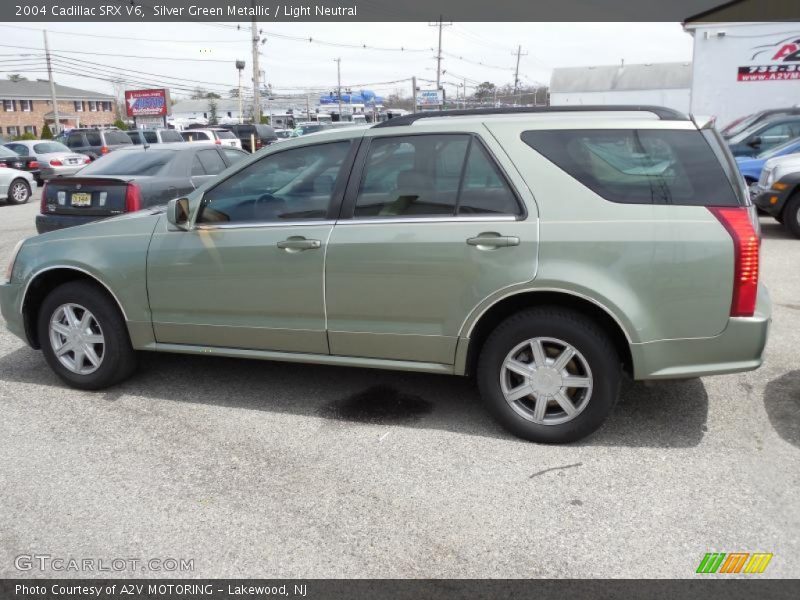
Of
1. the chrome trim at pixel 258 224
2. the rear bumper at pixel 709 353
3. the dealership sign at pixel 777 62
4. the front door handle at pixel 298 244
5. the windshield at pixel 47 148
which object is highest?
the dealership sign at pixel 777 62

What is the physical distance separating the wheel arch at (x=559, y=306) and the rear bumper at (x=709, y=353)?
11 cm

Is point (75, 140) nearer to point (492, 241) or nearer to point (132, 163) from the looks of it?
point (132, 163)

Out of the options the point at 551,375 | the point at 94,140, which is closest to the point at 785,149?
the point at 551,375

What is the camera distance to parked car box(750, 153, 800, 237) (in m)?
9.97

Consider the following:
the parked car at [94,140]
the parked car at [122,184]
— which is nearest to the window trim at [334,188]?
the parked car at [122,184]

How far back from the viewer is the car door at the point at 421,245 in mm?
3855

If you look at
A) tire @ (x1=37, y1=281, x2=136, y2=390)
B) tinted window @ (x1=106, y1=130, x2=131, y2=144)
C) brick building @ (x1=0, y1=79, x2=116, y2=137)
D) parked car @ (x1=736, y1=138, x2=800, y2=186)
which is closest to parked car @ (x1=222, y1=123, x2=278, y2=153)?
tinted window @ (x1=106, y1=130, x2=131, y2=144)

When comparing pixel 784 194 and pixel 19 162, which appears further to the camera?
pixel 19 162

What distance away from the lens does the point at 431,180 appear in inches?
160

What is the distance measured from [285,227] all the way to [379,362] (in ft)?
3.29

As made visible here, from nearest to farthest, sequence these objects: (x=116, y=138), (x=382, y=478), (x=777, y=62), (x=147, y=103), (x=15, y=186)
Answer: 1. (x=382, y=478)
2. (x=15, y=186)
3. (x=777, y=62)
4. (x=116, y=138)
5. (x=147, y=103)

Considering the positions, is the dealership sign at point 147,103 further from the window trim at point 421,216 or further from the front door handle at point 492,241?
the front door handle at point 492,241

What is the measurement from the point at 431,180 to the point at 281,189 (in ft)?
3.27

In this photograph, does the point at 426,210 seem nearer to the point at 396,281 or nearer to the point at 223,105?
the point at 396,281
